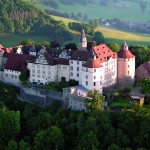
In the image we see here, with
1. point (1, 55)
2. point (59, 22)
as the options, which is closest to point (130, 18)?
point (59, 22)

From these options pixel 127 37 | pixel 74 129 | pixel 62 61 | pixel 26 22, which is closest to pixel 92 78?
pixel 62 61

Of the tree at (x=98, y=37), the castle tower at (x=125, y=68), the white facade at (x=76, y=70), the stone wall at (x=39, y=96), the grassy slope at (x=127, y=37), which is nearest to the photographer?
the stone wall at (x=39, y=96)

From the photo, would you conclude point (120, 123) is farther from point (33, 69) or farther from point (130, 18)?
point (130, 18)

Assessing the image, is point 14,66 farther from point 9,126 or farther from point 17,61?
point 9,126

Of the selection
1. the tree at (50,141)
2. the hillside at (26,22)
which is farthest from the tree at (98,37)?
the tree at (50,141)

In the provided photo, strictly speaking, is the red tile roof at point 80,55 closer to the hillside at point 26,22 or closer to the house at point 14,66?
Answer: the house at point 14,66
